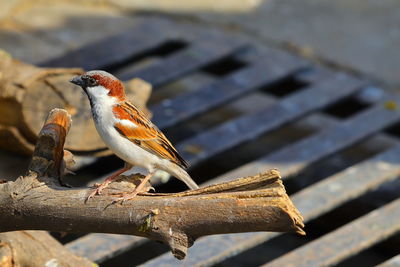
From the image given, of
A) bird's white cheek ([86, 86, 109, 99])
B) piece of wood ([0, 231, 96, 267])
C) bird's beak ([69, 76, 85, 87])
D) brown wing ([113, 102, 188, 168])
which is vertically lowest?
piece of wood ([0, 231, 96, 267])

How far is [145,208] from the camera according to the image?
3539 millimetres

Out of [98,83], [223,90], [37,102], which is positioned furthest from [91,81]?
[223,90]

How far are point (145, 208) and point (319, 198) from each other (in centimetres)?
192

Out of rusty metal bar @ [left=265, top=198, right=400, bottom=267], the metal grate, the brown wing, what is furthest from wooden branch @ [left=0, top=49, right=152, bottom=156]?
rusty metal bar @ [left=265, top=198, right=400, bottom=267]

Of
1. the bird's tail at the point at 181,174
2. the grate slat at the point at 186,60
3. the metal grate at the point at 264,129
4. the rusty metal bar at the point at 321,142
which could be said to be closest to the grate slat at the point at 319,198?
the metal grate at the point at 264,129

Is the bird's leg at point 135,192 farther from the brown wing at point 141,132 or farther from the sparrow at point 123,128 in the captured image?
the brown wing at point 141,132

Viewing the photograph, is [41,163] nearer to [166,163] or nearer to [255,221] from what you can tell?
[166,163]

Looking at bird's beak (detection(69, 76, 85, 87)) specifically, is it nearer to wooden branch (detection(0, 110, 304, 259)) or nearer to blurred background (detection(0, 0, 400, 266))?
wooden branch (detection(0, 110, 304, 259))

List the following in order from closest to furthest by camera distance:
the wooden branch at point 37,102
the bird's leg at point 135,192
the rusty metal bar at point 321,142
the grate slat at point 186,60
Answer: the bird's leg at point 135,192, the wooden branch at point 37,102, the rusty metal bar at point 321,142, the grate slat at point 186,60

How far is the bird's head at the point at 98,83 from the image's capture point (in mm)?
4027

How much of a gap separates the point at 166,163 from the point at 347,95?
Result: 2451 mm

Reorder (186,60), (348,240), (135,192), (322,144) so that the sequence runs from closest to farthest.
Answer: (135,192) → (348,240) → (322,144) → (186,60)

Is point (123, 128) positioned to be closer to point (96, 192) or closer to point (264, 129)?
point (96, 192)

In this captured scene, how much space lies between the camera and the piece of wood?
419 cm
